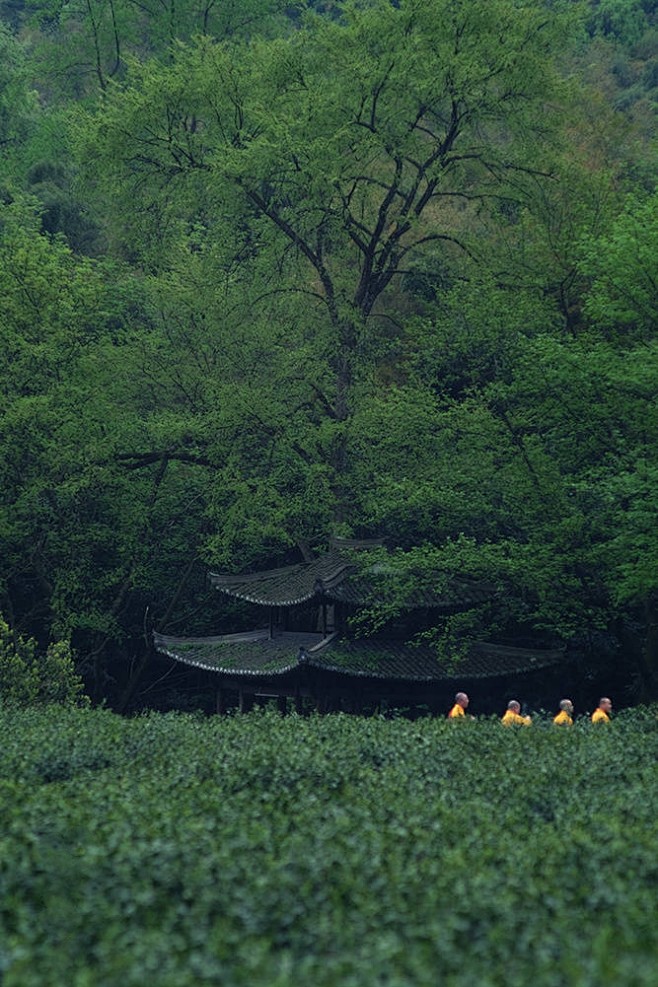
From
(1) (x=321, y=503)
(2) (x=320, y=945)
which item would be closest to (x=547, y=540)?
(1) (x=321, y=503)

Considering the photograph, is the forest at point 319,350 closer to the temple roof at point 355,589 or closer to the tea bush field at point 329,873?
the temple roof at point 355,589

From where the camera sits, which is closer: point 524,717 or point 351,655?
point 524,717

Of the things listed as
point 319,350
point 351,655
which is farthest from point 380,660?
point 319,350

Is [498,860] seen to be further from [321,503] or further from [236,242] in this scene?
[236,242]

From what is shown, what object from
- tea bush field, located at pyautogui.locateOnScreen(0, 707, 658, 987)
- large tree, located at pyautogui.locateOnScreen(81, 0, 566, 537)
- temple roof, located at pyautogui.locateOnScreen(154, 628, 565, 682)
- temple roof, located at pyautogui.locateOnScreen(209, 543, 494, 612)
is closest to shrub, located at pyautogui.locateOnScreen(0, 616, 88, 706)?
temple roof, located at pyautogui.locateOnScreen(154, 628, 565, 682)

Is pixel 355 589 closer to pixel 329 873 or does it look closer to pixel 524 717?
pixel 524 717

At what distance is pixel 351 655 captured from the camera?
26594 millimetres

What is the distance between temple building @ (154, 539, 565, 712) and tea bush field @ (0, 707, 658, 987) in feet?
47.5

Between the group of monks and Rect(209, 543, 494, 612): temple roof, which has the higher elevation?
Rect(209, 543, 494, 612): temple roof

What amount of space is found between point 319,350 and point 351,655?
8.93 metres

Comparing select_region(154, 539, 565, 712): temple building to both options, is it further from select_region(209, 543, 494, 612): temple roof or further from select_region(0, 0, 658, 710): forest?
select_region(0, 0, 658, 710): forest

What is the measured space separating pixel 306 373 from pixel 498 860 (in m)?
24.6

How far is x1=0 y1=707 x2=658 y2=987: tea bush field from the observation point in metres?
5.72

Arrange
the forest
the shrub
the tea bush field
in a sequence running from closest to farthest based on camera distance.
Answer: the tea bush field, the shrub, the forest
